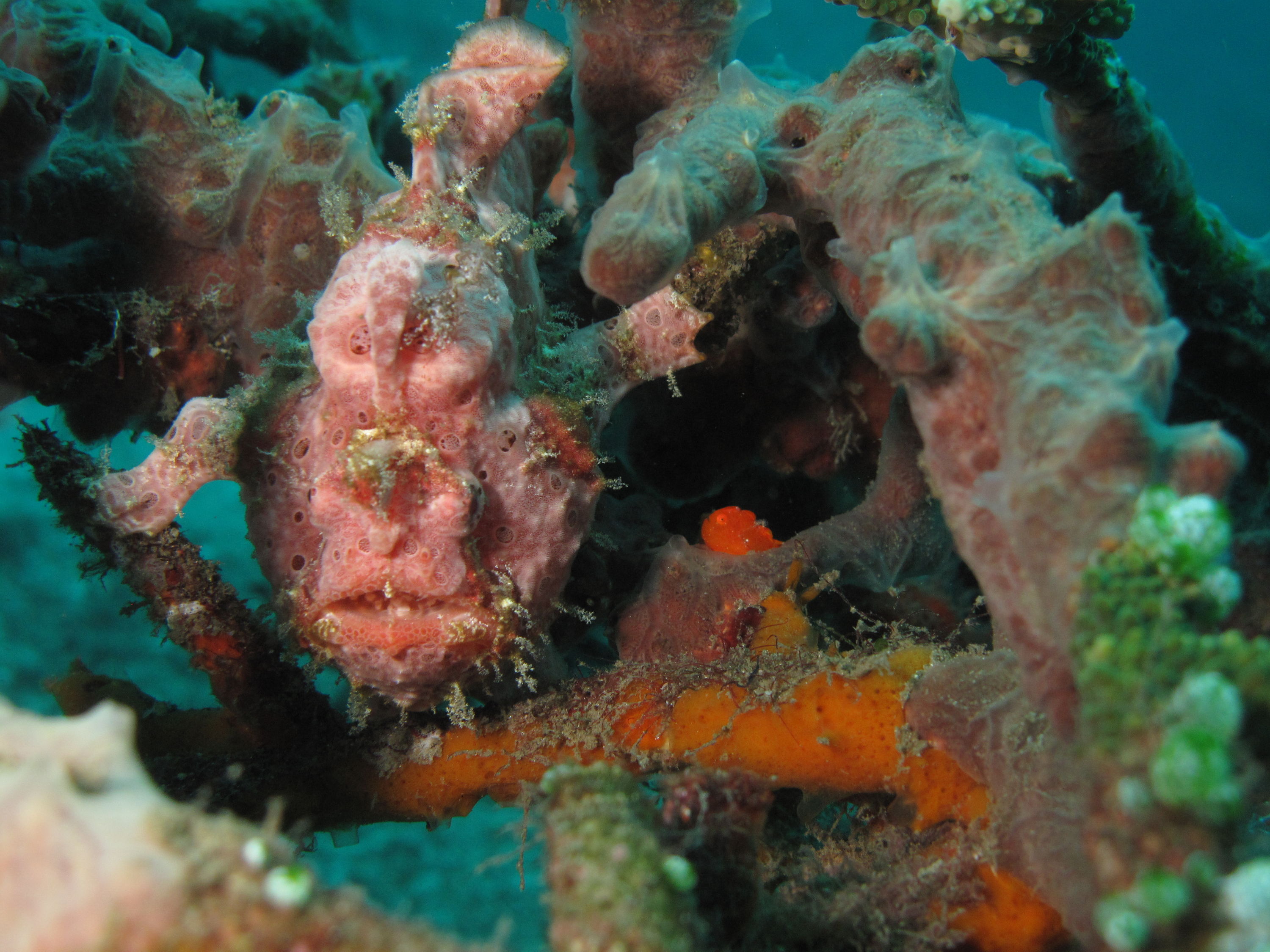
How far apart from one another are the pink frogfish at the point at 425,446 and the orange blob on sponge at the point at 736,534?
1.12 metres

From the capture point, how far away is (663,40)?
10.8ft

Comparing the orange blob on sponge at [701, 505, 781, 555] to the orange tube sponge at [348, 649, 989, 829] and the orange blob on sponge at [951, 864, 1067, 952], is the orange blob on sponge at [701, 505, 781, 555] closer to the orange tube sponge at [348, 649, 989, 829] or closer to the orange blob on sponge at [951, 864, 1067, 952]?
the orange tube sponge at [348, 649, 989, 829]

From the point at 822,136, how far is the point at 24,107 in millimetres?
2861

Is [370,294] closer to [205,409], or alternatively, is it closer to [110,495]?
[205,409]

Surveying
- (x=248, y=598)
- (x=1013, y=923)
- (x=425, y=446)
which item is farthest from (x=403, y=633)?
(x=1013, y=923)

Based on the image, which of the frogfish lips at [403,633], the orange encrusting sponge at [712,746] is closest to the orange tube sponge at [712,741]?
the orange encrusting sponge at [712,746]

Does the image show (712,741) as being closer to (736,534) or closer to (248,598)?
(736,534)

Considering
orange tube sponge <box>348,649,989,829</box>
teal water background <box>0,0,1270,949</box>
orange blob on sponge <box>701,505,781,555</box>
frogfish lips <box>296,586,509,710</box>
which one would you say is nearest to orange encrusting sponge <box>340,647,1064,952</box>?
orange tube sponge <box>348,649,989,829</box>

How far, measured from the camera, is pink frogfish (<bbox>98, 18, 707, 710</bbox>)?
2143 mm

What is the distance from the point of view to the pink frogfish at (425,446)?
2.14 m

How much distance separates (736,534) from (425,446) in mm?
1809

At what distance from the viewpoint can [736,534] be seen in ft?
11.3

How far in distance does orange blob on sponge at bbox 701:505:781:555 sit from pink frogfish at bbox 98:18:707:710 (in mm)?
1120

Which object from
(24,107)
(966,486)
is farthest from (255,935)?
(24,107)
